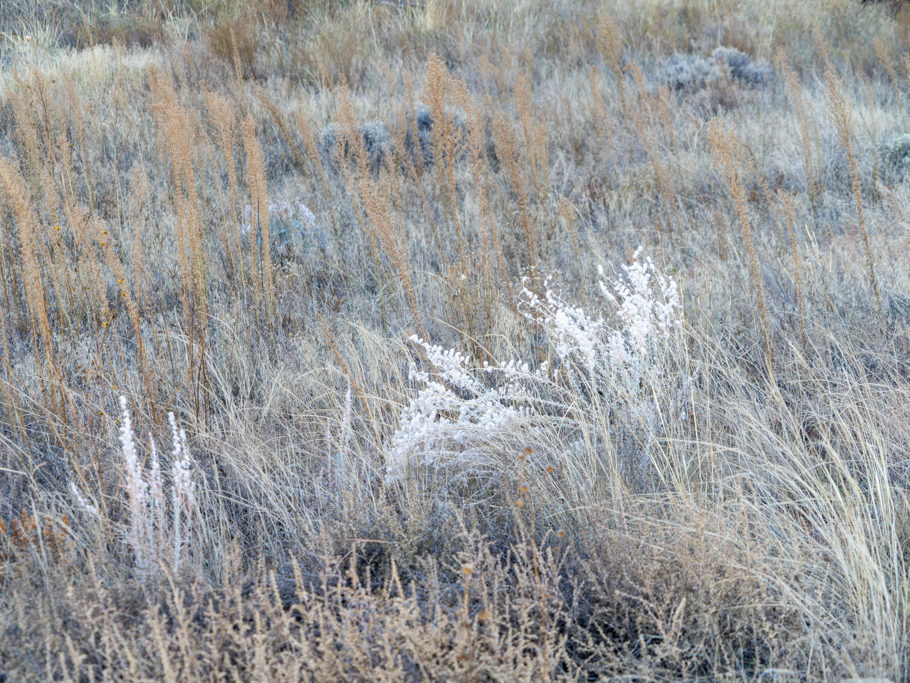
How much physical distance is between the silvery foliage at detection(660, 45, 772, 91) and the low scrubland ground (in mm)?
1460

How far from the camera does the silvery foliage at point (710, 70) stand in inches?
290

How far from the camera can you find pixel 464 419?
2479mm

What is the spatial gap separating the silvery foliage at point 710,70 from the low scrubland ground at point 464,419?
1.46 metres

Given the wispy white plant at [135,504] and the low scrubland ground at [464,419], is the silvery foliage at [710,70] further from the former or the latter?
the wispy white plant at [135,504]

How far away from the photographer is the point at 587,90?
7234mm

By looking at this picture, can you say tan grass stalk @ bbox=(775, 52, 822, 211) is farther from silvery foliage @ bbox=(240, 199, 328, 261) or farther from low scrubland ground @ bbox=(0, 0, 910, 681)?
silvery foliage @ bbox=(240, 199, 328, 261)

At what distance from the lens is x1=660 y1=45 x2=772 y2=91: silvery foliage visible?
7.37 meters

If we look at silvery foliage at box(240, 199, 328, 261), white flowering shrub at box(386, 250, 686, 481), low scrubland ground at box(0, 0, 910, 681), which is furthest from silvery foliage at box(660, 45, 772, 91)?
white flowering shrub at box(386, 250, 686, 481)

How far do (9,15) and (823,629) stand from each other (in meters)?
12.1

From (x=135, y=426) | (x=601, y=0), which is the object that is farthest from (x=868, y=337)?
(x=601, y=0)

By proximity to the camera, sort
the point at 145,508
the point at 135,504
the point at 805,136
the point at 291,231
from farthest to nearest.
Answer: the point at 291,231
the point at 805,136
the point at 145,508
the point at 135,504

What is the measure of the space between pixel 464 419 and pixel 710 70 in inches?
257

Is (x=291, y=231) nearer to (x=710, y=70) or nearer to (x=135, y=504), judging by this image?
(x=135, y=504)

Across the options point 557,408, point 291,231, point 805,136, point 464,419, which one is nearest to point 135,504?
point 464,419
